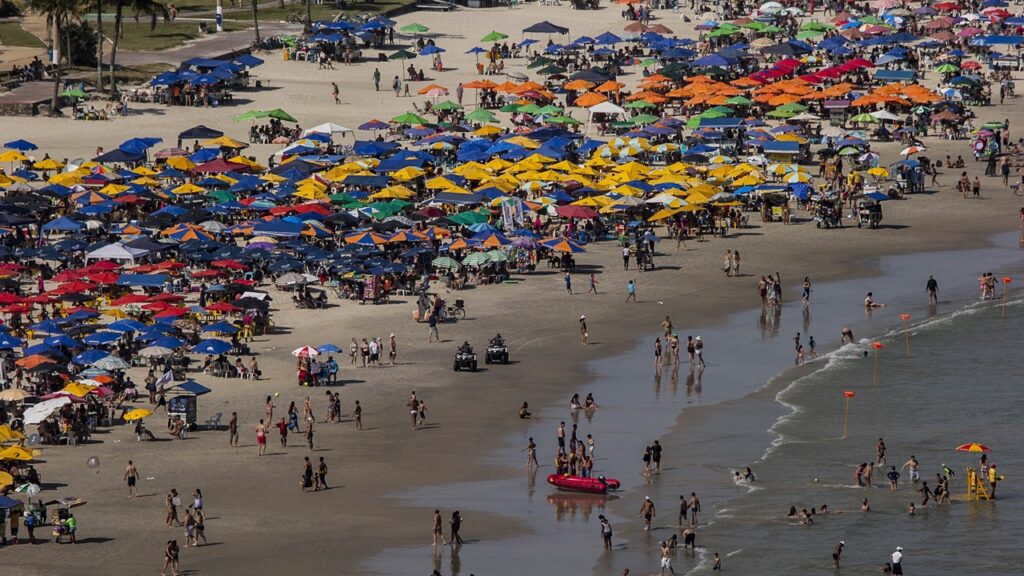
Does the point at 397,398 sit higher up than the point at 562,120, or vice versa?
the point at 562,120

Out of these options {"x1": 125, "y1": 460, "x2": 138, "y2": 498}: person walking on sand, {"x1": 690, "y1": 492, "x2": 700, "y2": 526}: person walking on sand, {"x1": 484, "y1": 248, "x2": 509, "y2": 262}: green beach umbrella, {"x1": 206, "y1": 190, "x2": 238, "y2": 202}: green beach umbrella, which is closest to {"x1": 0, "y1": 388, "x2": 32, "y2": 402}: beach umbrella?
{"x1": 125, "y1": 460, "x2": 138, "y2": 498}: person walking on sand

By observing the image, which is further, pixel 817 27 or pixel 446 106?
pixel 817 27

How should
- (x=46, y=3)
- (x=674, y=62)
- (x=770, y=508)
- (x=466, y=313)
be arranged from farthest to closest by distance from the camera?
(x=674, y=62) < (x=46, y=3) < (x=466, y=313) < (x=770, y=508)

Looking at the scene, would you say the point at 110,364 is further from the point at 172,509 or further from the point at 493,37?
the point at 493,37

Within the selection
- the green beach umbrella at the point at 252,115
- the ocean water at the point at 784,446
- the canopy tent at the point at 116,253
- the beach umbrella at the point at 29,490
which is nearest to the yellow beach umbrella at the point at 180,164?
the green beach umbrella at the point at 252,115

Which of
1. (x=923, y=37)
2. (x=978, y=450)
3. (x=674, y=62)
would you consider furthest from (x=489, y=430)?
(x=923, y=37)

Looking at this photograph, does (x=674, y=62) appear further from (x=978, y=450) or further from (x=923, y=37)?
(x=978, y=450)

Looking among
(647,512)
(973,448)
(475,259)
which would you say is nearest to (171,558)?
(647,512)
